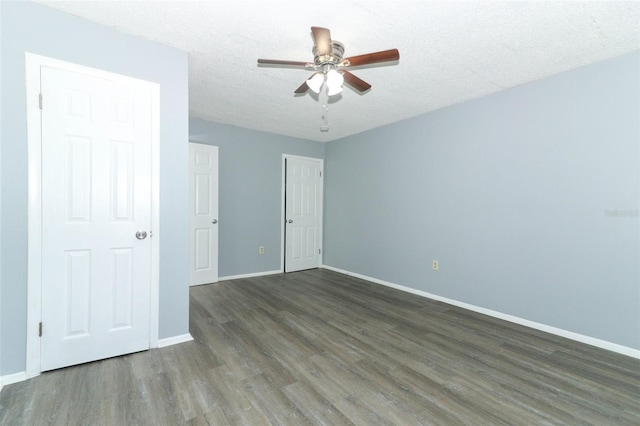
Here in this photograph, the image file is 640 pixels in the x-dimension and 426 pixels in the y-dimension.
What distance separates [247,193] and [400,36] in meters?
3.37

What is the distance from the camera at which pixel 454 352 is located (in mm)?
2373

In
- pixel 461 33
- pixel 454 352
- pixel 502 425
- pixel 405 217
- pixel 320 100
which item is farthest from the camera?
pixel 405 217

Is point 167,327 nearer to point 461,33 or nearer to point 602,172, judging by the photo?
point 461,33

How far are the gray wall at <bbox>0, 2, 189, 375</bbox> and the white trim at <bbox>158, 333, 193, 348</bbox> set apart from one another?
40 millimetres

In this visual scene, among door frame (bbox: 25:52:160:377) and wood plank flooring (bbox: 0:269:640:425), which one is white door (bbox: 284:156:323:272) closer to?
wood plank flooring (bbox: 0:269:640:425)

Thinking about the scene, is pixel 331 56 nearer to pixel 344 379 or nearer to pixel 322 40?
pixel 322 40

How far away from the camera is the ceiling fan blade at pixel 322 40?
169 centimetres

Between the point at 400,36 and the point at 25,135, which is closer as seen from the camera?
the point at 25,135

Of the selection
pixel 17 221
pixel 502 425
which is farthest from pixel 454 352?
pixel 17 221

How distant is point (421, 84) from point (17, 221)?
3.54m

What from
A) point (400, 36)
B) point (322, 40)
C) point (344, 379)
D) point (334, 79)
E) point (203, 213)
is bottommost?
point (344, 379)

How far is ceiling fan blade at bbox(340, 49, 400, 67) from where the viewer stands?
1.86 metres

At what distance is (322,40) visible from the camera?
1.77 metres

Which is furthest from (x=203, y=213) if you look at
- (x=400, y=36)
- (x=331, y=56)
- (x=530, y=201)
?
(x=530, y=201)
